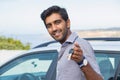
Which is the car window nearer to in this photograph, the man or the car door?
the car door

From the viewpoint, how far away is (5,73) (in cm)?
475

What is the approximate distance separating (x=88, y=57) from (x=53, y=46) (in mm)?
1599

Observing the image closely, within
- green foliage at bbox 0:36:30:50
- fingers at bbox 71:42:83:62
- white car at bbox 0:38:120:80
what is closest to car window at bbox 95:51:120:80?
white car at bbox 0:38:120:80

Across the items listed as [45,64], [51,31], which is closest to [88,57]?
[51,31]

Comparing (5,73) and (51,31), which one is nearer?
(51,31)

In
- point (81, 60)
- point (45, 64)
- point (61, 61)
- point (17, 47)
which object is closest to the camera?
point (81, 60)

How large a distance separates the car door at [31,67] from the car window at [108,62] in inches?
19.3

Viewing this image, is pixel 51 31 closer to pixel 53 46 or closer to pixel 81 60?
pixel 81 60

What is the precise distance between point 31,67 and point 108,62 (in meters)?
0.86

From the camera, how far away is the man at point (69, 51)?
9.95 feet

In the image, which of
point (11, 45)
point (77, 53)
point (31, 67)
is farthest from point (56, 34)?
point (11, 45)

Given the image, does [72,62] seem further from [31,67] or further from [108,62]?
[31,67]

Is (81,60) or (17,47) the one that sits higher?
(81,60)

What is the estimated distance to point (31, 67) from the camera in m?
4.68
